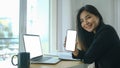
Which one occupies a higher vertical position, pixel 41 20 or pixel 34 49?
pixel 41 20

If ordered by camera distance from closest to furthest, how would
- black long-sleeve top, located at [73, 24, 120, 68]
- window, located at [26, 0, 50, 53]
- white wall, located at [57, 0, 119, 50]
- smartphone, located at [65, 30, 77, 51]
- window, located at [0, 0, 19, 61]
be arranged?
black long-sleeve top, located at [73, 24, 120, 68] < window, located at [0, 0, 19, 61] < smartphone, located at [65, 30, 77, 51] < window, located at [26, 0, 50, 53] < white wall, located at [57, 0, 119, 50]

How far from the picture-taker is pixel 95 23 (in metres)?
1.66

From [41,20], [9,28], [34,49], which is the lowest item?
[34,49]

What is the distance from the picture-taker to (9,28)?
2344 mm

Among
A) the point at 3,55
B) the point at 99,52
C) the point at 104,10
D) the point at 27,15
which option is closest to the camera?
the point at 99,52

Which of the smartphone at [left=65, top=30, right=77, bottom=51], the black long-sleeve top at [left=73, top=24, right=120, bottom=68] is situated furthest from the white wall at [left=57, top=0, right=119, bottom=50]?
the black long-sleeve top at [left=73, top=24, right=120, bottom=68]

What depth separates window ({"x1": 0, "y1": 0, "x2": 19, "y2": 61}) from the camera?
2248 millimetres

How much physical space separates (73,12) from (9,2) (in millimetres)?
1082

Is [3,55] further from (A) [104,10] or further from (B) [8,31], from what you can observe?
(A) [104,10]

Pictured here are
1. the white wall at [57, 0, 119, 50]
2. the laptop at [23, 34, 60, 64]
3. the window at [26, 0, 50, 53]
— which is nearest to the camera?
the laptop at [23, 34, 60, 64]

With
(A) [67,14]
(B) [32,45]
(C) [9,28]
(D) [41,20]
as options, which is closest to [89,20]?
(B) [32,45]

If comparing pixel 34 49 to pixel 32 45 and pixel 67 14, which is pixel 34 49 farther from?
pixel 67 14

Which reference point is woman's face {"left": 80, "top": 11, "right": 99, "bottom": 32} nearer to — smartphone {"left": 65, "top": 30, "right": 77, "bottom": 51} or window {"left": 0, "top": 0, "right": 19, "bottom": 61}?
smartphone {"left": 65, "top": 30, "right": 77, "bottom": 51}

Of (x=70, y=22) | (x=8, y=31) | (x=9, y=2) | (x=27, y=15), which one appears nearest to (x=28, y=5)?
(x=27, y=15)
